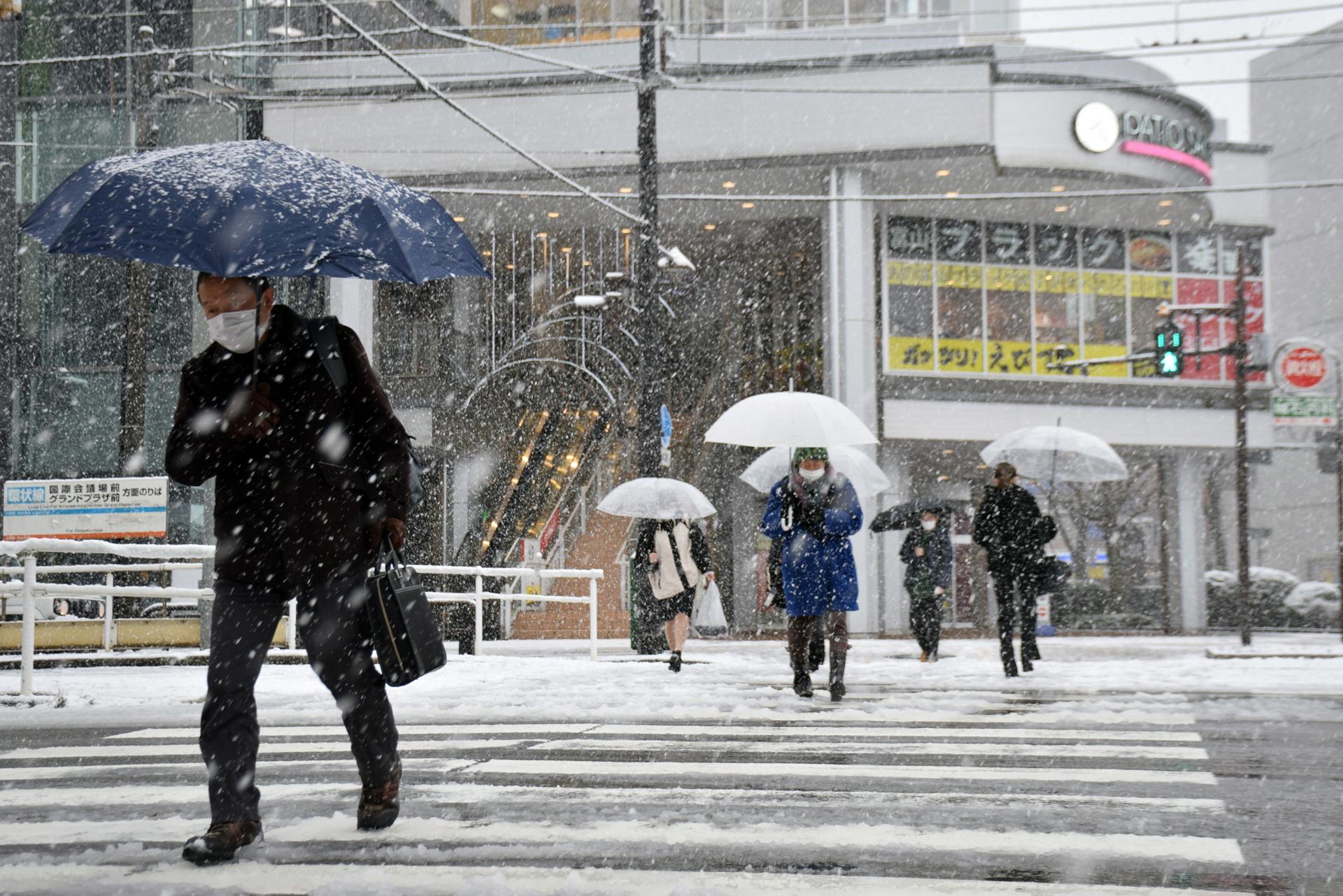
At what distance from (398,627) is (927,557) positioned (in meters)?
12.9

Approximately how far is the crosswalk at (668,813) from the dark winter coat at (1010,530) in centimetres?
421

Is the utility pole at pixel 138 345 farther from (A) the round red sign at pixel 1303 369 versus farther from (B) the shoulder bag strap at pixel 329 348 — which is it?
(A) the round red sign at pixel 1303 369

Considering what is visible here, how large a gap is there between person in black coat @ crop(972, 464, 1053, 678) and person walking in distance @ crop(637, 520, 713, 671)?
2868 millimetres

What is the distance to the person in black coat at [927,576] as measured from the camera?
1595cm

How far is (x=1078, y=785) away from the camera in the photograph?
5547 mm

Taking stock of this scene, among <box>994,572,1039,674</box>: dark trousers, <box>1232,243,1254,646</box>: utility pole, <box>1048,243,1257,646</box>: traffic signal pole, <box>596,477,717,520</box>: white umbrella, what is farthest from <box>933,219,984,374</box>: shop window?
<box>994,572,1039,674</box>: dark trousers

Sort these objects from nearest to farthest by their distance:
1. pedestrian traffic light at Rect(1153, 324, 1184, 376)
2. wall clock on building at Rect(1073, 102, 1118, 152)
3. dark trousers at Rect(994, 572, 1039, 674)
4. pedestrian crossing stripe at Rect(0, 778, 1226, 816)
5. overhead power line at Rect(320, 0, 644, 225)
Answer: pedestrian crossing stripe at Rect(0, 778, 1226, 816), dark trousers at Rect(994, 572, 1039, 674), overhead power line at Rect(320, 0, 644, 225), pedestrian traffic light at Rect(1153, 324, 1184, 376), wall clock on building at Rect(1073, 102, 1118, 152)

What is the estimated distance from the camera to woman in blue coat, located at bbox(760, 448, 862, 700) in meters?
9.27

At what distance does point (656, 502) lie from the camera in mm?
14078

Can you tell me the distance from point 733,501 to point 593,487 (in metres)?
2.92

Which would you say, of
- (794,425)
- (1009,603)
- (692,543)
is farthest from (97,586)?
(1009,603)

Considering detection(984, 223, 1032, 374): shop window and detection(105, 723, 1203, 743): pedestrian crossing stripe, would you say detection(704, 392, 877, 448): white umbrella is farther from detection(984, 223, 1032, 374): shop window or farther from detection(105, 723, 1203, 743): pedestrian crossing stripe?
detection(984, 223, 1032, 374): shop window

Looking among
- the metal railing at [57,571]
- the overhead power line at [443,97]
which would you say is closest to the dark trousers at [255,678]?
the metal railing at [57,571]

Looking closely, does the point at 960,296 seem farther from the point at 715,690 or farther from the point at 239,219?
the point at 239,219
